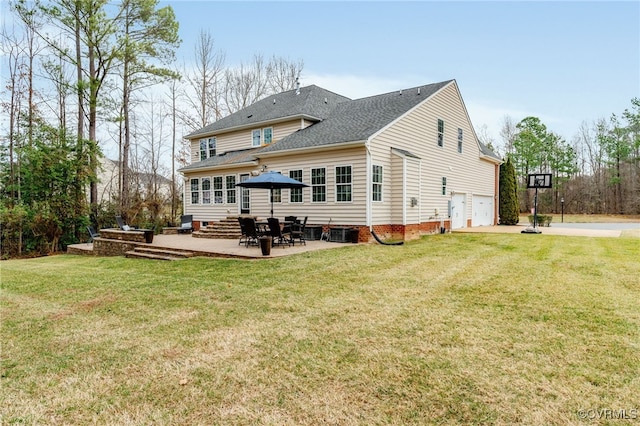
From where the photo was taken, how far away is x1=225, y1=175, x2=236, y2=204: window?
671 inches

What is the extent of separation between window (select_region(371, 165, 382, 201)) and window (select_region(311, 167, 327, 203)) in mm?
1808

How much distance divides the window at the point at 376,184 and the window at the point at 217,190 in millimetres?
8307

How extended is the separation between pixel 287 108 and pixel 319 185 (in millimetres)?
6288

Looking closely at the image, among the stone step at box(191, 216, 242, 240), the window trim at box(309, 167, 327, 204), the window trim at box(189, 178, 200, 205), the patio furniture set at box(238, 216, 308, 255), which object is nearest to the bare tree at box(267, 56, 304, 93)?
the window trim at box(189, 178, 200, 205)

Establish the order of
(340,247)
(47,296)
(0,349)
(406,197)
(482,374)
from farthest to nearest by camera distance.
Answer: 1. (406,197)
2. (340,247)
3. (47,296)
4. (0,349)
5. (482,374)

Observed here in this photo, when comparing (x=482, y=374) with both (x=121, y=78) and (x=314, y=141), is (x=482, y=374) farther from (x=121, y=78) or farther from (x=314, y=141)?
(x=121, y=78)

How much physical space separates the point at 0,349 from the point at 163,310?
5.63 ft

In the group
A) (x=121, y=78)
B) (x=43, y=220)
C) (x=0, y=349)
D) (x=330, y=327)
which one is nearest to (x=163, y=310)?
(x=0, y=349)

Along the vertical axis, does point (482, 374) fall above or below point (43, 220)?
below

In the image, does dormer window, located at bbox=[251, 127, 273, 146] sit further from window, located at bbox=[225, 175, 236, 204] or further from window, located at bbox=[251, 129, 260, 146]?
window, located at bbox=[225, 175, 236, 204]

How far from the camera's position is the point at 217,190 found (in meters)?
17.8

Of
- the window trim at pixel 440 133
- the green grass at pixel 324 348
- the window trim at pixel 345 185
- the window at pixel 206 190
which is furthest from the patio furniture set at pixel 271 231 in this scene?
the window trim at pixel 440 133

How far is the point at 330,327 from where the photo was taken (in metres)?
4.25

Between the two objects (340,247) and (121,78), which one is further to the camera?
(121,78)
